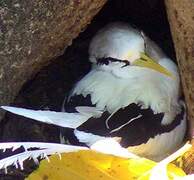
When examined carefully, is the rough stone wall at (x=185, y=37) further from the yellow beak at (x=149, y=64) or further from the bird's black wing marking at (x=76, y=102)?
the bird's black wing marking at (x=76, y=102)

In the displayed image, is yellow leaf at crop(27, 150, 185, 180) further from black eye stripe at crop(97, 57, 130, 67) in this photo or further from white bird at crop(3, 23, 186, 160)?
black eye stripe at crop(97, 57, 130, 67)

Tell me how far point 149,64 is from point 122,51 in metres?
0.08

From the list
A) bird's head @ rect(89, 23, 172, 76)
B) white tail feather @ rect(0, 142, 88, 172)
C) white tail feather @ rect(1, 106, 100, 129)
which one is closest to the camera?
white tail feather @ rect(0, 142, 88, 172)

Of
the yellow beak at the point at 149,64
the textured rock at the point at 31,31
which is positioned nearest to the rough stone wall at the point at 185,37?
the yellow beak at the point at 149,64

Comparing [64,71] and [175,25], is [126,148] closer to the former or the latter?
[175,25]

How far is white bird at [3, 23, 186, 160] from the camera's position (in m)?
1.65

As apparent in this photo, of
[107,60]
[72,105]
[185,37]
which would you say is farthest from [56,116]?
[185,37]

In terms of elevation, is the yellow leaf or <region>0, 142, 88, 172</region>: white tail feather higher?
<region>0, 142, 88, 172</region>: white tail feather

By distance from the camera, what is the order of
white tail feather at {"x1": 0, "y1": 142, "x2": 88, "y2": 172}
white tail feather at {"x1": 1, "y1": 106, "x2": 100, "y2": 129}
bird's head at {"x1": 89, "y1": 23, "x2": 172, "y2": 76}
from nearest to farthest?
white tail feather at {"x1": 0, "y1": 142, "x2": 88, "y2": 172} → white tail feather at {"x1": 1, "y1": 106, "x2": 100, "y2": 129} → bird's head at {"x1": 89, "y1": 23, "x2": 172, "y2": 76}

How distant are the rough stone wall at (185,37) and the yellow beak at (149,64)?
0.18ft

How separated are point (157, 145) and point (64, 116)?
251 millimetres

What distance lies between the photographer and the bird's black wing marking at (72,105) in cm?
166

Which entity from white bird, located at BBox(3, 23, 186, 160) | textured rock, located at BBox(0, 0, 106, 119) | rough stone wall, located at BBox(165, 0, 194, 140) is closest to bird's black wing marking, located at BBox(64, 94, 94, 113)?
white bird, located at BBox(3, 23, 186, 160)

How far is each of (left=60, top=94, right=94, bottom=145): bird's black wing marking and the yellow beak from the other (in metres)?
0.16
